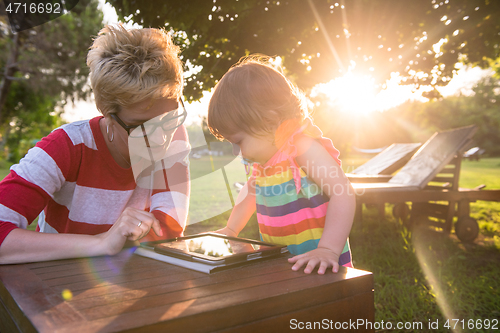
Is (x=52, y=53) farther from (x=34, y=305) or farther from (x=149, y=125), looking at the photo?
(x=34, y=305)

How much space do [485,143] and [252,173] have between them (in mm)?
47365

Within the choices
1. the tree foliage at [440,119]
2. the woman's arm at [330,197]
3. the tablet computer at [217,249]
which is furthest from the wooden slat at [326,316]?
the tree foliage at [440,119]

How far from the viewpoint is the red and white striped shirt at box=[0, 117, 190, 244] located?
1.27 meters

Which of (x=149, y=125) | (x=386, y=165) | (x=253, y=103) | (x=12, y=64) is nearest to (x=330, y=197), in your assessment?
(x=253, y=103)

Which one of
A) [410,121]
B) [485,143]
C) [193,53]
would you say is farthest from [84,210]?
[410,121]

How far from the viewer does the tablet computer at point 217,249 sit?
3.13ft

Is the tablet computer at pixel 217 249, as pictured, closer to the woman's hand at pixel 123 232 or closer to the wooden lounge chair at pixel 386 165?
the woman's hand at pixel 123 232

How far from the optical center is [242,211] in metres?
1.76

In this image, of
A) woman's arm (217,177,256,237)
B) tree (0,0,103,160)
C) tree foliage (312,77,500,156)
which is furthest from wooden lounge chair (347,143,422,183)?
tree foliage (312,77,500,156)

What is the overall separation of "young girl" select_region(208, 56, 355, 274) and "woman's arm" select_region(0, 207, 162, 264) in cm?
62

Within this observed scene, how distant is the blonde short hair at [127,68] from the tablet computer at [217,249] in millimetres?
638

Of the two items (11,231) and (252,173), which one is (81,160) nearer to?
(11,231)

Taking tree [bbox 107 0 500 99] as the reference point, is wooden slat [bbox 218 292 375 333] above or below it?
below

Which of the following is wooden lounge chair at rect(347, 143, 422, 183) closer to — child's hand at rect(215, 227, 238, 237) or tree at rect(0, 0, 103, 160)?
child's hand at rect(215, 227, 238, 237)
